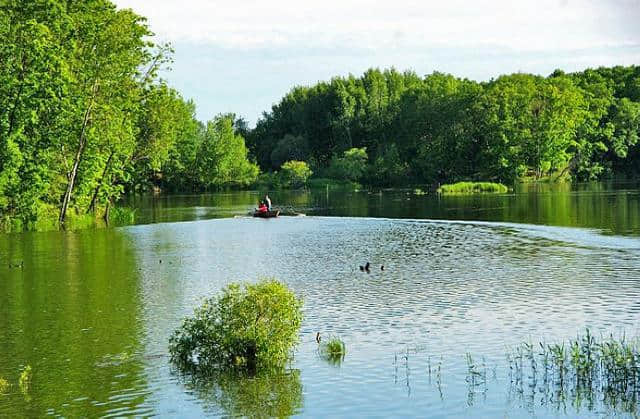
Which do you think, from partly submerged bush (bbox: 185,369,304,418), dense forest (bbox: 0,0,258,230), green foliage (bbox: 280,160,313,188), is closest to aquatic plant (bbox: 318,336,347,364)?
partly submerged bush (bbox: 185,369,304,418)

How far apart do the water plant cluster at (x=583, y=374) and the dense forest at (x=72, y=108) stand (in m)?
48.0

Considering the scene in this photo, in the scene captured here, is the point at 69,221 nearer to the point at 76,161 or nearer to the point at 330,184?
the point at 76,161

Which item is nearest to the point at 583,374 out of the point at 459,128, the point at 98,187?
the point at 98,187

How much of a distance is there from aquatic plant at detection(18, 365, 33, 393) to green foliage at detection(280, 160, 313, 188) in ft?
465

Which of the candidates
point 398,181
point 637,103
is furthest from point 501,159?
point 637,103

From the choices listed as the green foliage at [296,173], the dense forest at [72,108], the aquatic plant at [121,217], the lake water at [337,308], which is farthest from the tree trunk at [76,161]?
the green foliage at [296,173]

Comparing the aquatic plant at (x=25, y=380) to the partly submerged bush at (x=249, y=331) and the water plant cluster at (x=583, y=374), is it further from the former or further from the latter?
the water plant cluster at (x=583, y=374)

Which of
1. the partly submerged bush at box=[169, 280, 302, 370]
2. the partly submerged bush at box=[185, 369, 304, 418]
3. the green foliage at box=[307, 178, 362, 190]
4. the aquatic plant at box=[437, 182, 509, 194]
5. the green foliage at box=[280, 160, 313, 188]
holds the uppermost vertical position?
the green foliage at box=[280, 160, 313, 188]

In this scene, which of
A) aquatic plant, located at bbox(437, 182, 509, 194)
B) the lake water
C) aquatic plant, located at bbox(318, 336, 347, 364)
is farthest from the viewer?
aquatic plant, located at bbox(437, 182, 509, 194)

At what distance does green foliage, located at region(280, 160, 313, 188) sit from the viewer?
541ft

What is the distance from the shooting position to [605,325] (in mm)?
26734

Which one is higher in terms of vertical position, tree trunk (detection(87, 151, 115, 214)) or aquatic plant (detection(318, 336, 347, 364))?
tree trunk (detection(87, 151, 115, 214))

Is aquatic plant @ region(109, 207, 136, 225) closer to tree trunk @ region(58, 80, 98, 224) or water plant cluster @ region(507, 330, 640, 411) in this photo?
tree trunk @ region(58, 80, 98, 224)

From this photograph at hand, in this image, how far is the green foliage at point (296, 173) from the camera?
165 m
